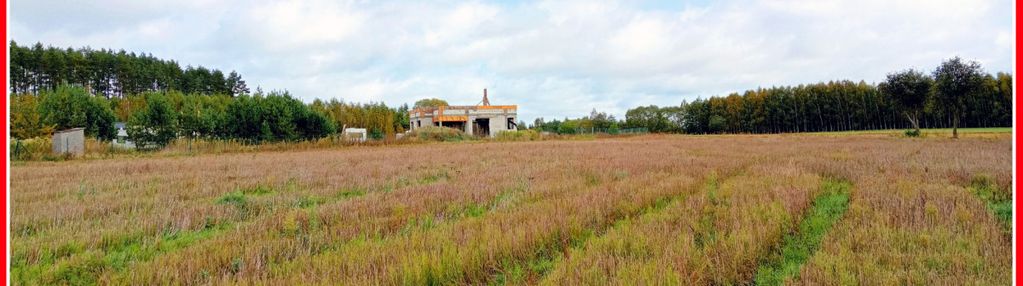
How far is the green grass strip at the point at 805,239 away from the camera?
3303mm

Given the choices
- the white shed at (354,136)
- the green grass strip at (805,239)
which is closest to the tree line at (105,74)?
the white shed at (354,136)

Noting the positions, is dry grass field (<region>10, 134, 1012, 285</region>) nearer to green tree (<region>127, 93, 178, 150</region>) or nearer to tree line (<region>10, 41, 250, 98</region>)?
green tree (<region>127, 93, 178, 150</region>)

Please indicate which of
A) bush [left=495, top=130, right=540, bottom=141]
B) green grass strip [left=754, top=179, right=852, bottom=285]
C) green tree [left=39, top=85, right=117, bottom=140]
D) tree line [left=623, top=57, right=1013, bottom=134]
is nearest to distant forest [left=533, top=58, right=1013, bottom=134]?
tree line [left=623, top=57, right=1013, bottom=134]

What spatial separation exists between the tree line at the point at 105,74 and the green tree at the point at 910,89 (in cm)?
8891

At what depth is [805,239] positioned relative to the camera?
4.27 m

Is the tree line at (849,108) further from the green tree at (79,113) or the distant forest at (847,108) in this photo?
the green tree at (79,113)

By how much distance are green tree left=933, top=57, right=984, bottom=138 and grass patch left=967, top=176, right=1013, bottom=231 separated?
33.3 meters

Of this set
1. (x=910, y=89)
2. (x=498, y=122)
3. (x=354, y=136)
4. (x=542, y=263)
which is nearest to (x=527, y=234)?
(x=542, y=263)

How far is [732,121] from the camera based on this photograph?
256ft

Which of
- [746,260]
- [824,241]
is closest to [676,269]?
[746,260]

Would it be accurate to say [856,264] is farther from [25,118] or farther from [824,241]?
[25,118]

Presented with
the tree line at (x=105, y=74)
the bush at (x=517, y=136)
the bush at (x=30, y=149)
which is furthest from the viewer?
the tree line at (x=105, y=74)

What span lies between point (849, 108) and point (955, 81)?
139 ft

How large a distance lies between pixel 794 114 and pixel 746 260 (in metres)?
81.7
